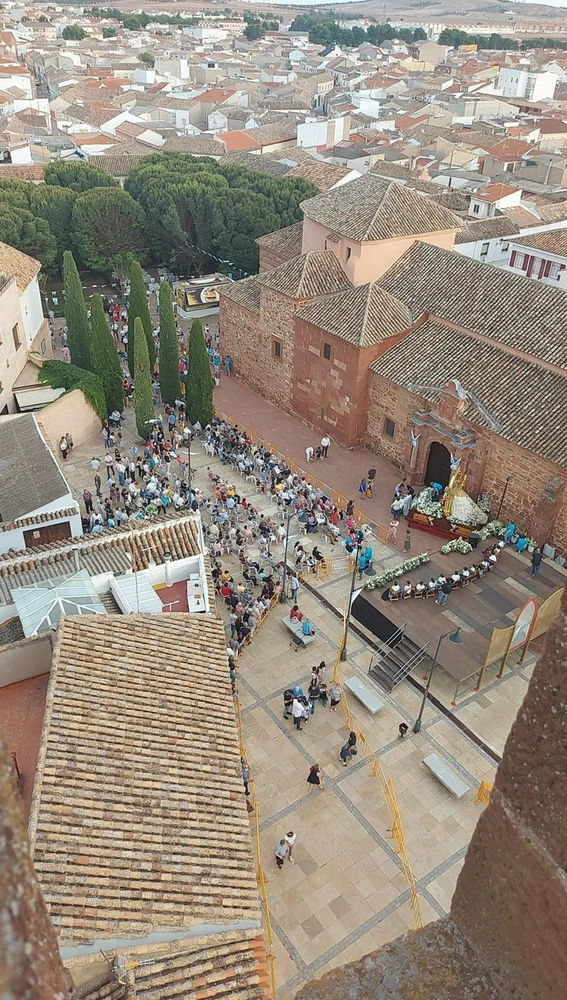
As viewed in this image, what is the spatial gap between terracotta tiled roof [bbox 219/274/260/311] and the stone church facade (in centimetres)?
9

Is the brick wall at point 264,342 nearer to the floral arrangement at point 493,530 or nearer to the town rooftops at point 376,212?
the town rooftops at point 376,212

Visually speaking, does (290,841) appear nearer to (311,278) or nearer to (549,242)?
(311,278)

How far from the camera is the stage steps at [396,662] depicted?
768 inches

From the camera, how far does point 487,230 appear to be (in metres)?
46.5

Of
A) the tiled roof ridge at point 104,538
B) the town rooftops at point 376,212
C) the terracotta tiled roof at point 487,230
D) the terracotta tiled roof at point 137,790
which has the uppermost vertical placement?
the town rooftops at point 376,212

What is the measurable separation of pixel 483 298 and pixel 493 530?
985cm

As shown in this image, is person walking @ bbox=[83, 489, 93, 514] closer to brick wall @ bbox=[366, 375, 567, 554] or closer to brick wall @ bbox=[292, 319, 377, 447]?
brick wall @ bbox=[292, 319, 377, 447]

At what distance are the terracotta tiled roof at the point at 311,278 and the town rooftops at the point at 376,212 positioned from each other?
1498 mm

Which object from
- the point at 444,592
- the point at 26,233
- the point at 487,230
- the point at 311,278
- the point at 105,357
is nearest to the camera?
the point at 444,592

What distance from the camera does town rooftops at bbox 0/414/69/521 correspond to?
75.6ft

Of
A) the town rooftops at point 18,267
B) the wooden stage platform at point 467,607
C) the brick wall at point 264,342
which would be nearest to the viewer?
the wooden stage platform at point 467,607

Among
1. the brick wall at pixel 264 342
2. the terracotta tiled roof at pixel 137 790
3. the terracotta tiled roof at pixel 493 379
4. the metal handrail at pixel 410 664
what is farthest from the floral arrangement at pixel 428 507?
the terracotta tiled roof at pixel 137 790

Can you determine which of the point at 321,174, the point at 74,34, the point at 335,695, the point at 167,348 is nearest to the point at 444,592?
the point at 335,695

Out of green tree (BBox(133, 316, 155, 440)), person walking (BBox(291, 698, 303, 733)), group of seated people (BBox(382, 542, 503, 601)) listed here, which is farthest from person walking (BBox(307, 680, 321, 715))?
green tree (BBox(133, 316, 155, 440))
